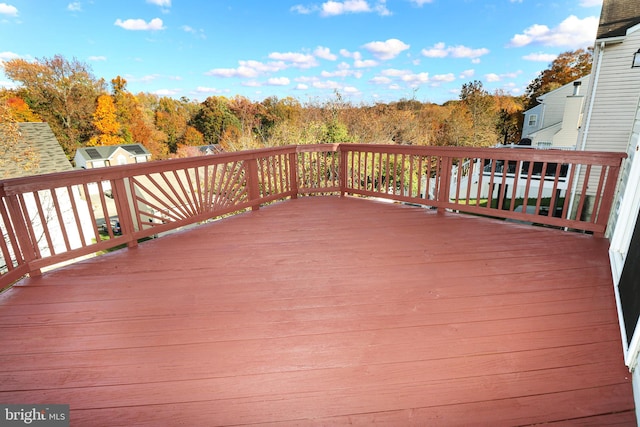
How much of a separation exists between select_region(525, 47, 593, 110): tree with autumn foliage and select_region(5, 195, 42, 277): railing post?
22857 millimetres

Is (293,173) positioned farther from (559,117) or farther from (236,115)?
(559,117)

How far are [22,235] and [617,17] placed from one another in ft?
32.1

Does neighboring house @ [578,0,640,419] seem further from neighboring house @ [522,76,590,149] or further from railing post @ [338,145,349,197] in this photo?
Answer: neighboring house @ [522,76,590,149]

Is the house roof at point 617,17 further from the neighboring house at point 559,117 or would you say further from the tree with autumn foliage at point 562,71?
the tree with autumn foliage at point 562,71

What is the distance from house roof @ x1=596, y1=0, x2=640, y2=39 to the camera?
5648mm

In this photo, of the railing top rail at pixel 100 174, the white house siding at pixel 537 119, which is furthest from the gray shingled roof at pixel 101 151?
the white house siding at pixel 537 119

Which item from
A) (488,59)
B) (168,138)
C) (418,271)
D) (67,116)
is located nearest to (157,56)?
(168,138)

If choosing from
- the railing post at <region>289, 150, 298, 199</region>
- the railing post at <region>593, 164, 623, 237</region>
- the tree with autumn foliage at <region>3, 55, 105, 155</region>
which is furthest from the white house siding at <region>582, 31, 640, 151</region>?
the tree with autumn foliage at <region>3, 55, 105, 155</region>

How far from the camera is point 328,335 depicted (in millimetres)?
1831

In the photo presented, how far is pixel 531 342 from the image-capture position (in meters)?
1.71

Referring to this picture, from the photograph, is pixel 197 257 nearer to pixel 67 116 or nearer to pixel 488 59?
pixel 67 116

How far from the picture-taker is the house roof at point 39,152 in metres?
7.90

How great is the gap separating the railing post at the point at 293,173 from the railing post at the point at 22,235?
3.14 metres

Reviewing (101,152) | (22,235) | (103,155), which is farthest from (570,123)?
(101,152)
